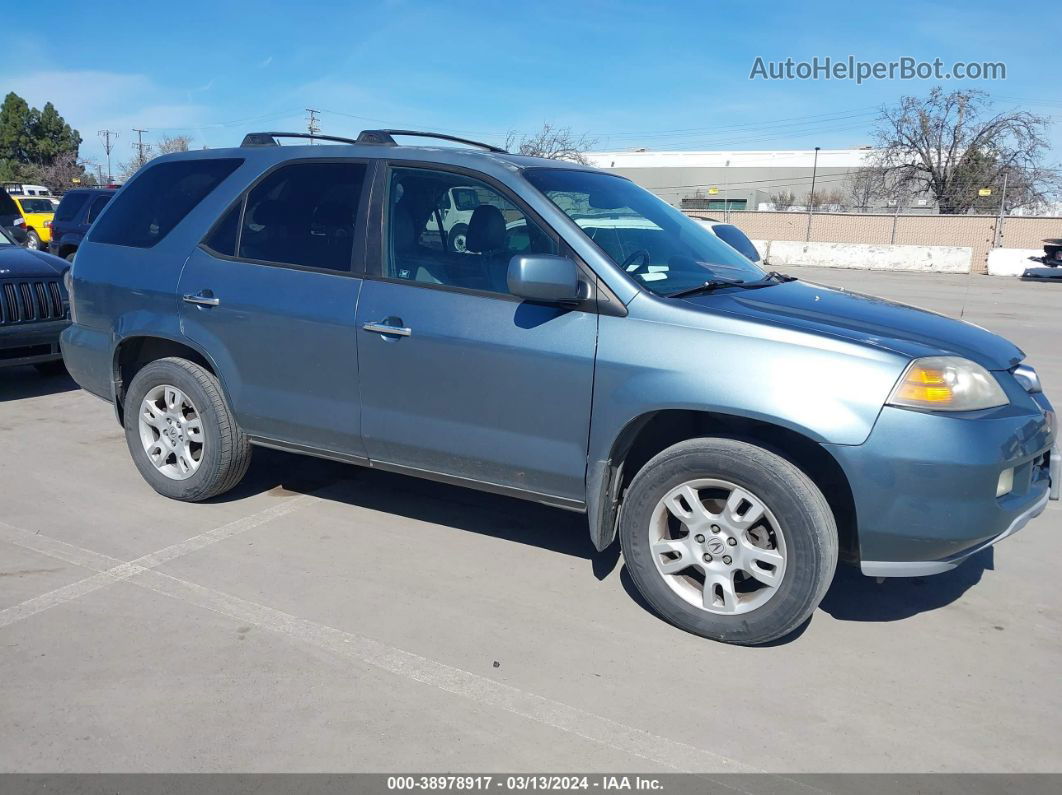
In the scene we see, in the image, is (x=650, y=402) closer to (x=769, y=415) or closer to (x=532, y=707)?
(x=769, y=415)

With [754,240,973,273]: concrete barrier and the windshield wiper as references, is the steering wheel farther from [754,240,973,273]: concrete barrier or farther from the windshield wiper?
[754,240,973,273]: concrete barrier

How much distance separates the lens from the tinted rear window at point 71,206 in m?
15.5

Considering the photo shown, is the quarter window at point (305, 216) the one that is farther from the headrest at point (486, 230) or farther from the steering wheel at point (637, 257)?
the steering wheel at point (637, 257)

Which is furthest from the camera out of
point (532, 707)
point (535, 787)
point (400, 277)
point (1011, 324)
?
point (1011, 324)

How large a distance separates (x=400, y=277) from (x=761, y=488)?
193 centimetres

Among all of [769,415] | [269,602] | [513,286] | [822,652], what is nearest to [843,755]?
[822,652]

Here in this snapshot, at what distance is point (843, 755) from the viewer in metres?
2.93

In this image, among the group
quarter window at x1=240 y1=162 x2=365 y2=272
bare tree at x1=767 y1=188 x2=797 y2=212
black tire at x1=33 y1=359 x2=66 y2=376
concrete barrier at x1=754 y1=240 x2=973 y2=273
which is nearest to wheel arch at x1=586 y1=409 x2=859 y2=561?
quarter window at x1=240 y1=162 x2=365 y2=272

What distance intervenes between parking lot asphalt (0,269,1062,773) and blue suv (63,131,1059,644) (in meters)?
0.27

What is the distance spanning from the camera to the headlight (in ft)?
10.7

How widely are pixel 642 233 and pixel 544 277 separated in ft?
3.30

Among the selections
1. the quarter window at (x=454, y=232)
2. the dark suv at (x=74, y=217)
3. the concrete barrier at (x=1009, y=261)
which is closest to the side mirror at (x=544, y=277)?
the quarter window at (x=454, y=232)

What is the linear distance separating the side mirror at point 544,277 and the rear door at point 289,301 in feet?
3.34

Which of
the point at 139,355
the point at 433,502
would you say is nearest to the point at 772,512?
the point at 433,502
